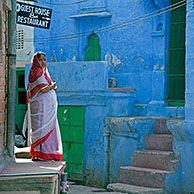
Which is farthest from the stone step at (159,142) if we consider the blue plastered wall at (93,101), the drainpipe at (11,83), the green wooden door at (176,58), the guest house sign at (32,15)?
the drainpipe at (11,83)

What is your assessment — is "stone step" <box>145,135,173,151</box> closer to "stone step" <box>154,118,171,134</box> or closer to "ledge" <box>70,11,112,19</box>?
"stone step" <box>154,118,171,134</box>

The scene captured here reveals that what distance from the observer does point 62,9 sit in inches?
519

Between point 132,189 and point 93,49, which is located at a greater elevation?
point 93,49

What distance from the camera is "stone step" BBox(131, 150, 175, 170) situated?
932 centimetres

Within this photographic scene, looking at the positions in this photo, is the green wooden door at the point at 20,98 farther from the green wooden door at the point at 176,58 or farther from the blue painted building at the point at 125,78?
the green wooden door at the point at 176,58

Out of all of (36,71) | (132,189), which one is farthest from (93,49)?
(36,71)

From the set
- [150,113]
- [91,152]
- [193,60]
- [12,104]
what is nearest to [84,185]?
[91,152]

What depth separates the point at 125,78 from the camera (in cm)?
1212

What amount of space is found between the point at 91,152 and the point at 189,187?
3.04m

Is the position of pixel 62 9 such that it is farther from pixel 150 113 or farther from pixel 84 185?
pixel 84 185

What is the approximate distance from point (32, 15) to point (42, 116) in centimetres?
350

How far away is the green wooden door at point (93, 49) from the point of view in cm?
1264

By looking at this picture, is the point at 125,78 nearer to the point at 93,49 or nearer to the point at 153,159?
the point at 93,49

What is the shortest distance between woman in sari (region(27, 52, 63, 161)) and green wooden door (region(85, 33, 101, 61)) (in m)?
5.59
